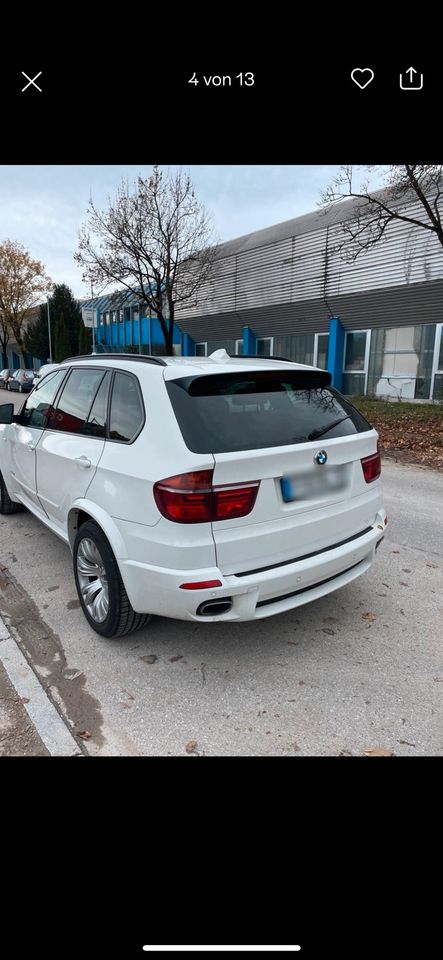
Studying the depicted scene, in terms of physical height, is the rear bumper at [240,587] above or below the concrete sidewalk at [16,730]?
above

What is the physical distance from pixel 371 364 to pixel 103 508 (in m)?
16.9

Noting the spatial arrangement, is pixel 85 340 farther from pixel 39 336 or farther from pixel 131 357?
pixel 131 357

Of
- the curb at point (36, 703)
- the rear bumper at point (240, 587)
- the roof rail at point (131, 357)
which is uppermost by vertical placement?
the roof rail at point (131, 357)

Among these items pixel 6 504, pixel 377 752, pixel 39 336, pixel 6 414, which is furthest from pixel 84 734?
pixel 39 336

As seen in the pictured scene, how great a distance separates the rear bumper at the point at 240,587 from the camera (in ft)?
8.26

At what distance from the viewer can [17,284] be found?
1615 inches

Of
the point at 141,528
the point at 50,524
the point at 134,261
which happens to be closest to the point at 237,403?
the point at 141,528

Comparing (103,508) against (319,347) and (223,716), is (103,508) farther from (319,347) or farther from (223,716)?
(319,347)

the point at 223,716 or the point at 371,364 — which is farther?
the point at 371,364

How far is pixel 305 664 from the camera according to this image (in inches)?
116

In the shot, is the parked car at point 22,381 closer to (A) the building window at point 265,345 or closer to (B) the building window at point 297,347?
(A) the building window at point 265,345

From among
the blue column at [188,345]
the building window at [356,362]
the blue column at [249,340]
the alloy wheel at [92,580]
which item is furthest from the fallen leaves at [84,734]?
the blue column at [188,345]

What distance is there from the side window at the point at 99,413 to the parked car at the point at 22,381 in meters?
28.8

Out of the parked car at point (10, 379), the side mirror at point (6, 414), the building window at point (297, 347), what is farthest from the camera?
the parked car at point (10, 379)
